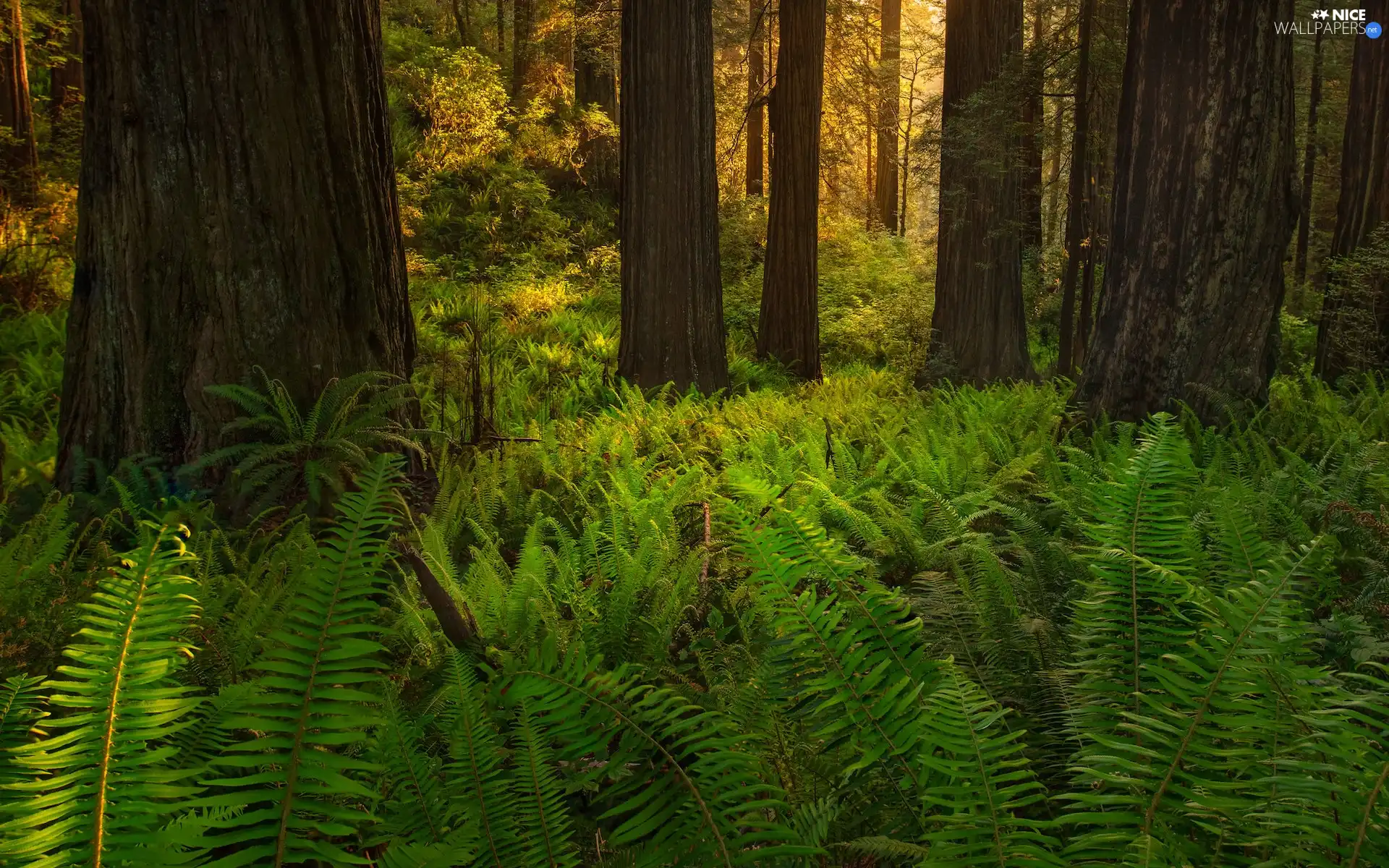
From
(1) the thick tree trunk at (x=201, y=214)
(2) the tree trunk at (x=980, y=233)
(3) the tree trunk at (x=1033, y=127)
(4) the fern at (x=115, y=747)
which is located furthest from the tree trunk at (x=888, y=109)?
(4) the fern at (x=115, y=747)

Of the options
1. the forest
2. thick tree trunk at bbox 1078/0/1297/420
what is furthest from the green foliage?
thick tree trunk at bbox 1078/0/1297/420

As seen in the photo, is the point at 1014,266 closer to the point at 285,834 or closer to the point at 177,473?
the point at 177,473

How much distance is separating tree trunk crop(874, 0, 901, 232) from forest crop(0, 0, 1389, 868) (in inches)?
442

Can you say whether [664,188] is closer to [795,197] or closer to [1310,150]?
[795,197]

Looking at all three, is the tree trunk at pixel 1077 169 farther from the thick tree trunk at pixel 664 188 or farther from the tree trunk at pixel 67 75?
the tree trunk at pixel 67 75

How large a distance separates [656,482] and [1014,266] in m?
6.81

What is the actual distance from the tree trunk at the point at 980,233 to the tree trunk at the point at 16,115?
1037 centimetres

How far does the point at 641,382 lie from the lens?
25.0 ft

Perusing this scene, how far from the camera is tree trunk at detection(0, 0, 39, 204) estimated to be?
937 centimetres

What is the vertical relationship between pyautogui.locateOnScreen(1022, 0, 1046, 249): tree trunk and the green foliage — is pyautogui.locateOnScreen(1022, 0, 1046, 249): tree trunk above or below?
above

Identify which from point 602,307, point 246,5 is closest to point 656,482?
point 246,5

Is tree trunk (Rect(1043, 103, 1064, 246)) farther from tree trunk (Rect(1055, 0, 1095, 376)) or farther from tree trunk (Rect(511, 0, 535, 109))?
tree trunk (Rect(511, 0, 535, 109))

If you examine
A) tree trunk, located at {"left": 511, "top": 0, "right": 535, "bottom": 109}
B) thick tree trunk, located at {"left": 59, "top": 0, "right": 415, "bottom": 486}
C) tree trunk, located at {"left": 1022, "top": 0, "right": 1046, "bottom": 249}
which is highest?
tree trunk, located at {"left": 511, "top": 0, "right": 535, "bottom": 109}

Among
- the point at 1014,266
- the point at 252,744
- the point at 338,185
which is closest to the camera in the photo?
the point at 252,744
